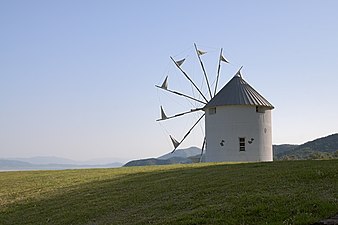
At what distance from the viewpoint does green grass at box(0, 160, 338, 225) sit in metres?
10.6

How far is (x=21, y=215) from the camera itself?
50.9 feet

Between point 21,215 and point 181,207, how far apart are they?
224 inches

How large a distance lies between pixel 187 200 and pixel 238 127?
2414 cm

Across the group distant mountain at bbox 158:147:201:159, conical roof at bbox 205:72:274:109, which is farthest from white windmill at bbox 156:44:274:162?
distant mountain at bbox 158:147:201:159

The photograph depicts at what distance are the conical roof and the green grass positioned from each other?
17.8 m

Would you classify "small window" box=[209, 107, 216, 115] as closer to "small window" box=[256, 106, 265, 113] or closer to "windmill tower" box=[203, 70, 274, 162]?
"windmill tower" box=[203, 70, 274, 162]

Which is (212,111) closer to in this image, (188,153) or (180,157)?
(188,153)

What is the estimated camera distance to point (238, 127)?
37156 millimetres

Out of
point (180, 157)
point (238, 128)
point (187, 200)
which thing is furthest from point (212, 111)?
point (180, 157)

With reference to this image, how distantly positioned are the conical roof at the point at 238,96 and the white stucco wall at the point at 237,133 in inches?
16.7

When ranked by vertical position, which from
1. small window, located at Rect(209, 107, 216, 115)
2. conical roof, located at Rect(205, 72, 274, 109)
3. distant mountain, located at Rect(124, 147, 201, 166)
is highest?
conical roof, located at Rect(205, 72, 274, 109)

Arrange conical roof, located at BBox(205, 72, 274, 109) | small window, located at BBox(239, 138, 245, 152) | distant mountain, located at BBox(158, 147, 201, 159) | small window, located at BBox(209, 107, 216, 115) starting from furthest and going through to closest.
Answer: distant mountain, located at BBox(158, 147, 201, 159), small window, located at BBox(209, 107, 216, 115), conical roof, located at BBox(205, 72, 274, 109), small window, located at BBox(239, 138, 245, 152)

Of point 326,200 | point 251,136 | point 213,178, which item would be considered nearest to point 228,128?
point 251,136

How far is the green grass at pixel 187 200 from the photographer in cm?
1056
